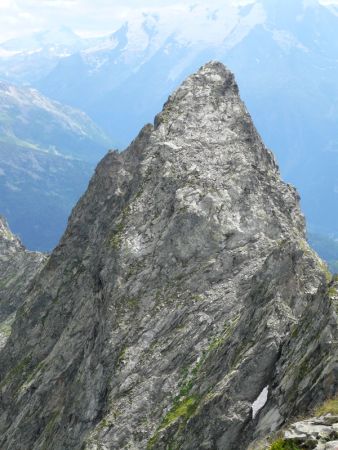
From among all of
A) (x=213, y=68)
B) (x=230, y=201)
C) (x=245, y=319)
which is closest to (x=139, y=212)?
(x=230, y=201)

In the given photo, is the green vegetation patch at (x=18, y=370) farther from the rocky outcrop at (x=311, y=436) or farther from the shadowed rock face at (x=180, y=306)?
the rocky outcrop at (x=311, y=436)

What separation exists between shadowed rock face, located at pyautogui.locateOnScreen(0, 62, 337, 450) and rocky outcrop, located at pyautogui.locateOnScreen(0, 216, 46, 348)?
57.3m

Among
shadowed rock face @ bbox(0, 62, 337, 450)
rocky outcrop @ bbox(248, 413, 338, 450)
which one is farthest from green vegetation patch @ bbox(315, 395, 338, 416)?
shadowed rock face @ bbox(0, 62, 337, 450)

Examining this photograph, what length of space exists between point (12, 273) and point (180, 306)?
391ft

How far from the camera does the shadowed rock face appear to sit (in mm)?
34062

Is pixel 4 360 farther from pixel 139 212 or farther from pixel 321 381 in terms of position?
pixel 321 381

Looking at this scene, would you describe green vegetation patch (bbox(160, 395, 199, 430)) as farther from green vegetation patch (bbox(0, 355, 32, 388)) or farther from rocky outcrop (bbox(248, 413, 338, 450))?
green vegetation patch (bbox(0, 355, 32, 388))

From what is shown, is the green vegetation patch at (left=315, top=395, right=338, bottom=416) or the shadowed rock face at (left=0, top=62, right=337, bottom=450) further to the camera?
the shadowed rock face at (left=0, top=62, right=337, bottom=450)

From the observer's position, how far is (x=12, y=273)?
161 meters

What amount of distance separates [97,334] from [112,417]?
33.4ft

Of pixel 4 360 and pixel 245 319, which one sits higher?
pixel 4 360

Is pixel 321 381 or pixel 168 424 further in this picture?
pixel 168 424

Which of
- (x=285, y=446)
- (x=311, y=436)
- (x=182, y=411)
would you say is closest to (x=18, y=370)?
(x=182, y=411)

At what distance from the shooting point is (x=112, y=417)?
41406mm
